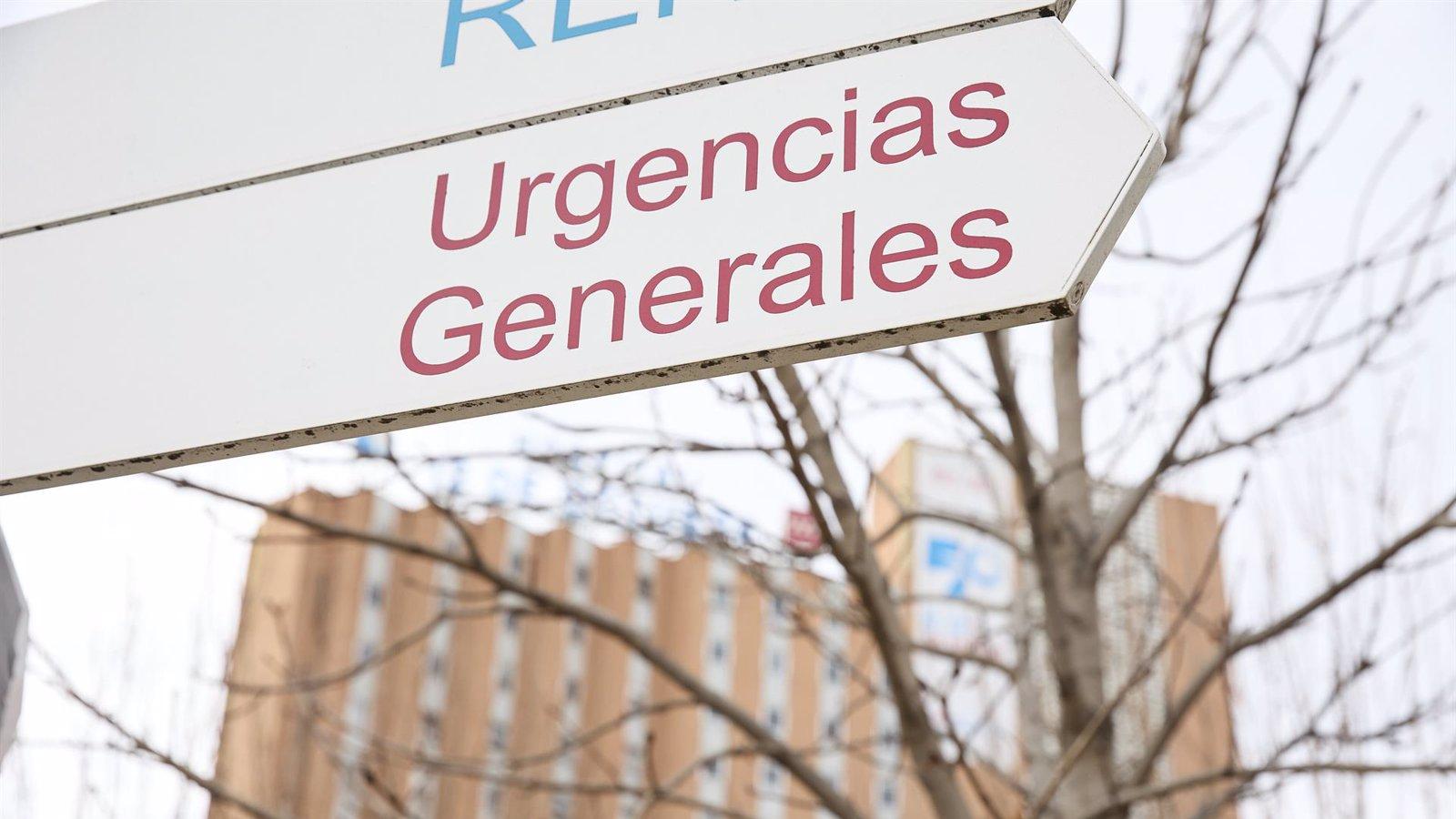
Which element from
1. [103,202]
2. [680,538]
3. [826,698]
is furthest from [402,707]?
[103,202]

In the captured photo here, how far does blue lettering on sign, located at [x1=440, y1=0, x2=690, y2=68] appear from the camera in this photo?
5.13ft

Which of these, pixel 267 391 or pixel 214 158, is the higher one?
pixel 214 158

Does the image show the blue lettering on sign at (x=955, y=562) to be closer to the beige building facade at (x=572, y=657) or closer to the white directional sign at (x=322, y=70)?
the beige building facade at (x=572, y=657)

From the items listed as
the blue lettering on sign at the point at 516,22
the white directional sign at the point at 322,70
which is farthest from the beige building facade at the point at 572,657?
the blue lettering on sign at the point at 516,22

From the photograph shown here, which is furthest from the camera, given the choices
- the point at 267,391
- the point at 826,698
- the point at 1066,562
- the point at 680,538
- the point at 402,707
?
the point at 826,698

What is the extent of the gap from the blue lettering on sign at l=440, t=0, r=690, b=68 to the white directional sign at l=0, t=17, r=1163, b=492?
0.12 m

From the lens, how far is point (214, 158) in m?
1.63

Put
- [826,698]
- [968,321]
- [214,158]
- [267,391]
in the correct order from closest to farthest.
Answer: [968,321] → [267,391] → [214,158] → [826,698]

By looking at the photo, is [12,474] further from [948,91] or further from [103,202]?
[948,91]

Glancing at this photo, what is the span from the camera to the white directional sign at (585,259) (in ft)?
4.15

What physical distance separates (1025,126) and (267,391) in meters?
0.74

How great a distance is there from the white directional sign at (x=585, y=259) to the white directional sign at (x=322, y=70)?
33 millimetres

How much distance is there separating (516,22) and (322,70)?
0.23m

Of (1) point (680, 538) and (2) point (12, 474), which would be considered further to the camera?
(1) point (680, 538)
